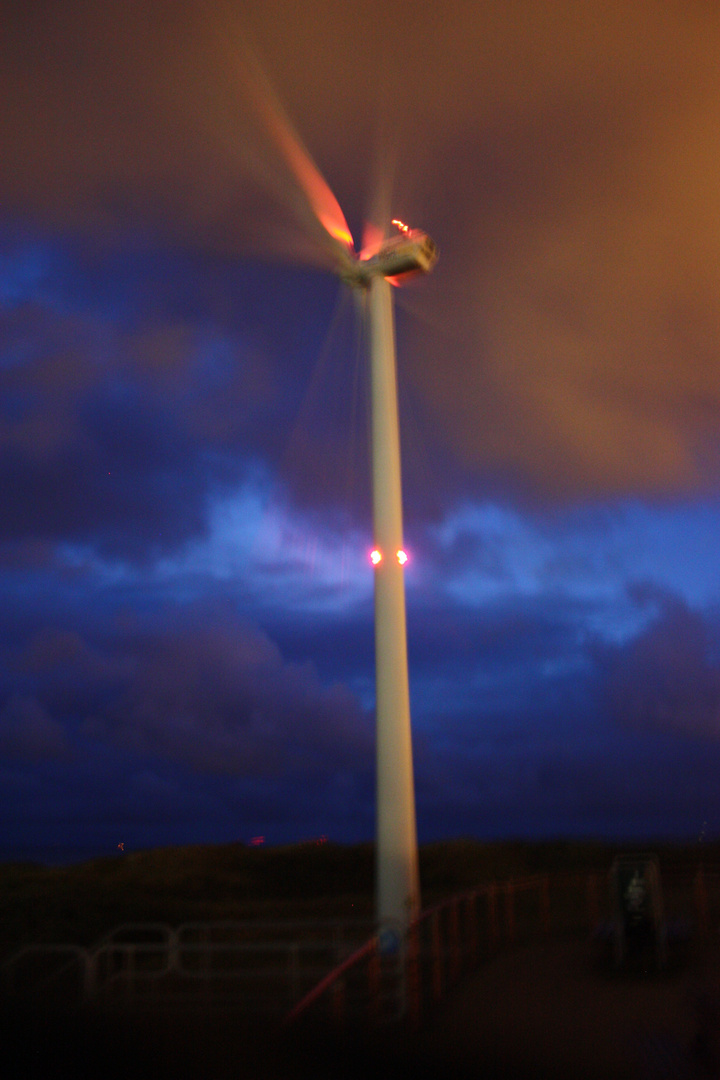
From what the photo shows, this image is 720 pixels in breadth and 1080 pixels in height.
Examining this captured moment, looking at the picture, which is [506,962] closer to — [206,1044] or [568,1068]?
[568,1068]

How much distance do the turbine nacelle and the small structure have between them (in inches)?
495

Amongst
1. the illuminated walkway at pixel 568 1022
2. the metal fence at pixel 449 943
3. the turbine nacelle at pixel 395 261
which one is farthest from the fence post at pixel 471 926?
the turbine nacelle at pixel 395 261

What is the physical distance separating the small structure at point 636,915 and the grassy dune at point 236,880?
1175cm

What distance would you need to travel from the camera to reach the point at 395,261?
68.9ft

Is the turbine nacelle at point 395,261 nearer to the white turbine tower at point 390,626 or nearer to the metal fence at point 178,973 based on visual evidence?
the white turbine tower at point 390,626

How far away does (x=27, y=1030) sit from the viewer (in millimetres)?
9211

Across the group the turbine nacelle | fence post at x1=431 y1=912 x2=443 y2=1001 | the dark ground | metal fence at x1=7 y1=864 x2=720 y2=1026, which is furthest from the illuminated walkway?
the turbine nacelle

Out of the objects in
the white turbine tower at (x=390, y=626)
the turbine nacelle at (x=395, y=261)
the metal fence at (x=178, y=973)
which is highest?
the turbine nacelle at (x=395, y=261)

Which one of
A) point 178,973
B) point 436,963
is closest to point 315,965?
point 178,973

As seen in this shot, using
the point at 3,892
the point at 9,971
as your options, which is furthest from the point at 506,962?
the point at 3,892

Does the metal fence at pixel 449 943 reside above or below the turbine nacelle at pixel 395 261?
below

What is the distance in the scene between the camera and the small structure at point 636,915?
14.7 m

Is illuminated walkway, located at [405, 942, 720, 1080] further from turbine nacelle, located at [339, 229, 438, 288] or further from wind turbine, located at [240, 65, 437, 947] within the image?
turbine nacelle, located at [339, 229, 438, 288]

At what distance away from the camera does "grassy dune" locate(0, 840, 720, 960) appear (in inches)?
999
